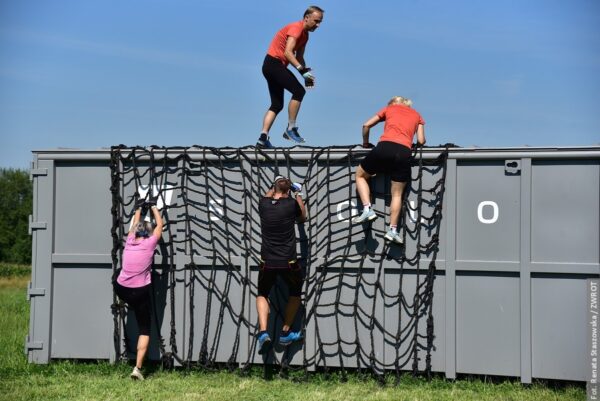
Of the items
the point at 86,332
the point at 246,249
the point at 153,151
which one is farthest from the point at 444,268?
the point at 86,332

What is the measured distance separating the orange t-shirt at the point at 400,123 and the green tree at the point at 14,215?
3275 centimetres

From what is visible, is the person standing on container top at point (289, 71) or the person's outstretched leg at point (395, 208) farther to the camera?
the person standing on container top at point (289, 71)

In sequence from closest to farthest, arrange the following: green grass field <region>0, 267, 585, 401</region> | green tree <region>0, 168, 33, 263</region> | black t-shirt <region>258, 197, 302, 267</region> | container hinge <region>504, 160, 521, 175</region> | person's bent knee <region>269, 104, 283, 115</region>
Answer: green grass field <region>0, 267, 585, 401</region> < container hinge <region>504, 160, 521, 175</region> < black t-shirt <region>258, 197, 302, 267</region> < person's bent knee <region>269, 104, 283, 115</region> < green tree <region>0, 168, 33, 263</region>

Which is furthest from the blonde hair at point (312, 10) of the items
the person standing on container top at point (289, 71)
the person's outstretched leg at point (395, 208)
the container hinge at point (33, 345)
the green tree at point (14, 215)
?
the green tree at point (14, 215)

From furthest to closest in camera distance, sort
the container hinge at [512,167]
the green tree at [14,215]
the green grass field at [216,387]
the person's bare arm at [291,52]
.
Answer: the green tree at [14,215]
the person's bare arm at [291,52]
the container hinge at [512,167]
the green grass field at [216,387]

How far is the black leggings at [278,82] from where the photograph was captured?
9375mm

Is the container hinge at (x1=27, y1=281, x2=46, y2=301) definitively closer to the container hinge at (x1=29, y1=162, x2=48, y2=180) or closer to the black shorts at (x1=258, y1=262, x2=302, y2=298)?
the container hinge at (x1=29, y1=162, x2=48, y2=180)

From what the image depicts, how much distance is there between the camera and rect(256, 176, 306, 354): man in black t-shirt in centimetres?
830

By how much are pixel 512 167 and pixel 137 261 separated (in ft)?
13.5

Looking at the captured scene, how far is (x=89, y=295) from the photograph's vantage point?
898 centimetres

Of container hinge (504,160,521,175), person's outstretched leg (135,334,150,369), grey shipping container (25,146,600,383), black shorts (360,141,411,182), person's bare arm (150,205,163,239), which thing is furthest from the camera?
person's bare arm (150,205,163,239)

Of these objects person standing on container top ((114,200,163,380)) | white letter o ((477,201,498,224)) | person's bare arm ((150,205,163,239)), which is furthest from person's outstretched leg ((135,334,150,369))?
white letter o ((477,201,498,224))

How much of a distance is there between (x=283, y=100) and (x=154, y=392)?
3834mm

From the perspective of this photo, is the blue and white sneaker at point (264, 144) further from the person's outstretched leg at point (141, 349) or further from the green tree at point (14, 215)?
the green tree at point (14, 215)
